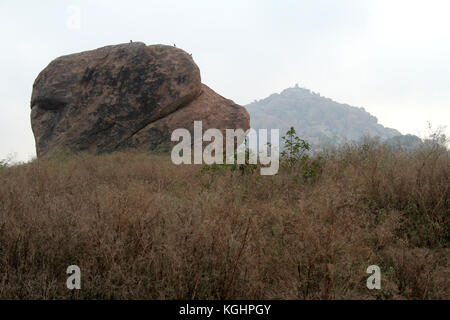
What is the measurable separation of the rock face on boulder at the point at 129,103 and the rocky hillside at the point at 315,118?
11734cm

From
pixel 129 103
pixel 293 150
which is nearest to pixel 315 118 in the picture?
pixel 129 103

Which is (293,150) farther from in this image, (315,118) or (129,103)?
(315,118)

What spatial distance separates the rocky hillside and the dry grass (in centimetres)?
12354

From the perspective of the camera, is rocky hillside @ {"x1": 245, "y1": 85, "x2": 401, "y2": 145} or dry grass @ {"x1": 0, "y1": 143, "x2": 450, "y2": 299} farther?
rocky hillside @ {"x1": 245, "y1": 85, "x2": 401, "y2": 145}

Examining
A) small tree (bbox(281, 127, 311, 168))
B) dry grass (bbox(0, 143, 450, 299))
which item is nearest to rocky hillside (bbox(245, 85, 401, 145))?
small tree (bbox(281, 127, 311, 168))

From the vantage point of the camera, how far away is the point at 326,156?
593 centimetres

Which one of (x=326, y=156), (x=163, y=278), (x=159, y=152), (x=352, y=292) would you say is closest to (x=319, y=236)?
(x=352, y=292)

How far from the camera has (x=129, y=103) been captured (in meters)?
9.83

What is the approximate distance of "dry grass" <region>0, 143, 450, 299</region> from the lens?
2.01 metres

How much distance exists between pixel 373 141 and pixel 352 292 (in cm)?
540

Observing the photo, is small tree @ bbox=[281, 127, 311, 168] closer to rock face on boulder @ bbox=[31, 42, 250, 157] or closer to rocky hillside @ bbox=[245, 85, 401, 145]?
rock face on boulder @ bbox=[31, 42, 250, 157]

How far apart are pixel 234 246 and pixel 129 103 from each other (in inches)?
345

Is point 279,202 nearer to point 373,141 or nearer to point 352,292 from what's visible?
point 352,292

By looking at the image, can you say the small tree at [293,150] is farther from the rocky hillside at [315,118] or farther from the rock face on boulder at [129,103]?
the rocky hillside at [315,118]
